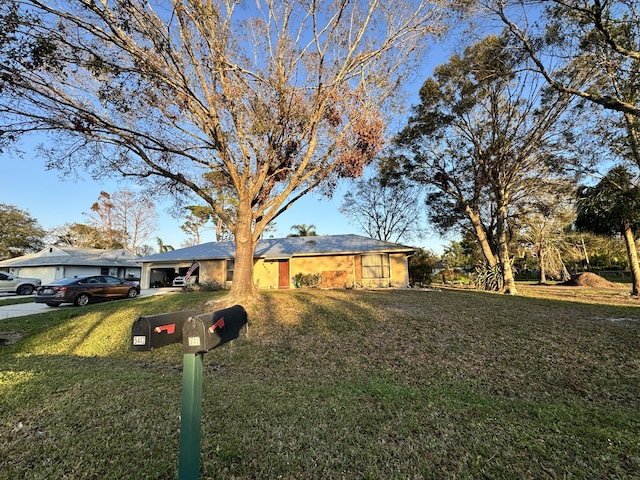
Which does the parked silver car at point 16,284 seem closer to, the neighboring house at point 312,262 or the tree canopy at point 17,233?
the neighboring house at point 312,262

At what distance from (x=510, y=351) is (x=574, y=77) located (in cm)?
1358

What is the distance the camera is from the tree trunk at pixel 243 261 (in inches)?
385

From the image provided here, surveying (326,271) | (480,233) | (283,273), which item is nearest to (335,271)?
(326,271)

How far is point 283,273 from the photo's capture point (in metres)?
20.2

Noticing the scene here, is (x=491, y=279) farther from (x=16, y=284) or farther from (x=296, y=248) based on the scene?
(x=16, y=284)

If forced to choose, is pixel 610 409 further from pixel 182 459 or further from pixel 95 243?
pixel 95 243

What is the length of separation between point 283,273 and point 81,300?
10.6 m

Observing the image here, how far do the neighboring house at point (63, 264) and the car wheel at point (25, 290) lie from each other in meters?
4.42

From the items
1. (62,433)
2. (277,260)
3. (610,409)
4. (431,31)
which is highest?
(431,31)

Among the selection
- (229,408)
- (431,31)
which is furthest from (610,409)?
(431,31)

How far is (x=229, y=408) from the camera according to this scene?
11.7 feet

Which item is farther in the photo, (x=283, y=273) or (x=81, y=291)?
(x=283, y=273)

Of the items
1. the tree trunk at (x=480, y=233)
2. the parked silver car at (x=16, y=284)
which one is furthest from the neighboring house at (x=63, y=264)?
the tree trunk at (x=480, y=233)

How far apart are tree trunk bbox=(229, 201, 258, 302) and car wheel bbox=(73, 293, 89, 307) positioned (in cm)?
807
